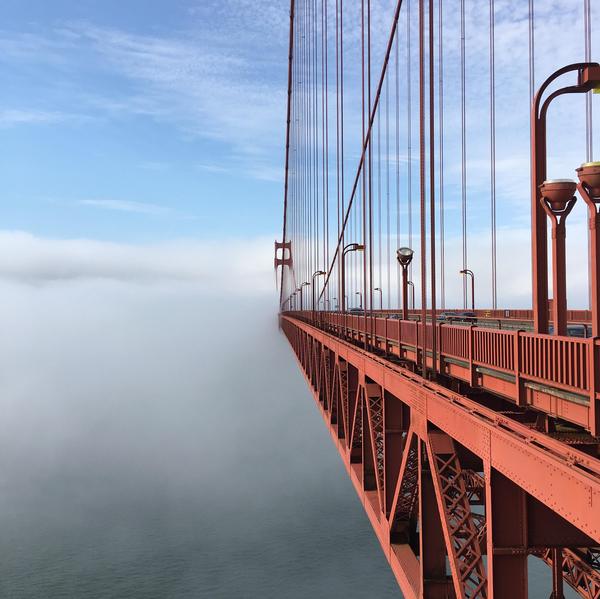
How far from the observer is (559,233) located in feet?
27.0

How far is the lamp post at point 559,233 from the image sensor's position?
8.16 meters

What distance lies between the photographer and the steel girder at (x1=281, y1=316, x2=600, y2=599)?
500cm

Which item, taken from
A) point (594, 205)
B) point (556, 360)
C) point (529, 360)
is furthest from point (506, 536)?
point (594, 205)

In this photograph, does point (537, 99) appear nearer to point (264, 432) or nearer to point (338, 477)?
point (338, 477)

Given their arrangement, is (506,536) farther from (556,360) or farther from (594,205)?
(594,205)

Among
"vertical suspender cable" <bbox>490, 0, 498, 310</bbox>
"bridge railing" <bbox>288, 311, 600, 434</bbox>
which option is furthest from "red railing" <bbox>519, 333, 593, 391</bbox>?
"vertical suspender cable" <bbox>490, 0, 498, 310</bbox>

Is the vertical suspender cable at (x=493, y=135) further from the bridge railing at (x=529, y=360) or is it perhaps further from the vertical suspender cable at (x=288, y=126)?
the vertical suspender cable at (x=288, y=126)

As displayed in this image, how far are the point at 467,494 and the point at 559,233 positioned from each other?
408cm

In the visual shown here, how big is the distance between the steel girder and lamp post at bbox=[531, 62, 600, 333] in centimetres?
174

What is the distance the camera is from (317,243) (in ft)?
193

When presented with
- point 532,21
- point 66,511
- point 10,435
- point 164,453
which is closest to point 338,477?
point 66,511

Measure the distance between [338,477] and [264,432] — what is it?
42.7m

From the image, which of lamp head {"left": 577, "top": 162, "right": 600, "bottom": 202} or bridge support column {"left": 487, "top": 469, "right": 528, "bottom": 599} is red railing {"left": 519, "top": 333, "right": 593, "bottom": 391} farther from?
lamp head {"left": 577, "top": 162, "right": 600, "bottom": 202}

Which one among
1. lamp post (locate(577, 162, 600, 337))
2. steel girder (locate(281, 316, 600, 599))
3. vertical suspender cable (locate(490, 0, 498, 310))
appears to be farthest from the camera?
vertical suspender cable (locate(490, 0, 498, 310))
